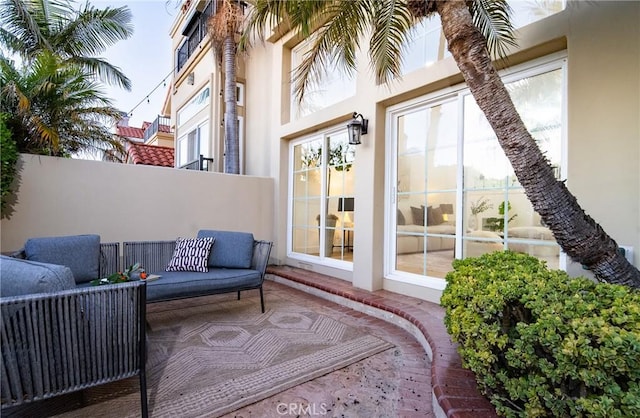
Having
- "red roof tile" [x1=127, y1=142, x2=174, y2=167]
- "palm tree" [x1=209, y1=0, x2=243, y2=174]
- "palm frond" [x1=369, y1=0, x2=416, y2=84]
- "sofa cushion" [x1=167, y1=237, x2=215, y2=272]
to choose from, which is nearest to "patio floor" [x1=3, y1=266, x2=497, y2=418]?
"sofa cushion" [x1=167, y1=237, x2=215, y2=272]

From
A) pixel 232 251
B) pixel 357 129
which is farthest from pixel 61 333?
pixel 357 129

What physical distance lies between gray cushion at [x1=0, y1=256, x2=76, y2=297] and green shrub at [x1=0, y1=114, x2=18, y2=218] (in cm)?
263

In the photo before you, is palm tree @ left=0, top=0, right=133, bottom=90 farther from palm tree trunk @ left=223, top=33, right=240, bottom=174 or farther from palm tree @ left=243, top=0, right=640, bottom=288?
palm tree @ left=243, top=0, right=640, bottom=288

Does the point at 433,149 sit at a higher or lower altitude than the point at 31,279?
higher

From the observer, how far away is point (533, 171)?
6.44 ft

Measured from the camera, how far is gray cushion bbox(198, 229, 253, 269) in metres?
4.27

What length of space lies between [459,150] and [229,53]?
18.0ft

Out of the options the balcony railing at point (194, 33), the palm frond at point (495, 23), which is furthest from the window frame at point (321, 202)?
the balcony railing at point (194, 33)

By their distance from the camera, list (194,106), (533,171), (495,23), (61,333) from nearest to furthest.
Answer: (61,333), (533,171), (495,23), (194,106)

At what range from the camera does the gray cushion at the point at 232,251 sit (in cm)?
427

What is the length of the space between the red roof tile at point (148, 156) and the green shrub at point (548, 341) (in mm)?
10289

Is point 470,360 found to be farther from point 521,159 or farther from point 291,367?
point 291,367

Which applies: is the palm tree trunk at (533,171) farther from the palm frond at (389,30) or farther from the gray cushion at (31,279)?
the gray cushion at (31,279)

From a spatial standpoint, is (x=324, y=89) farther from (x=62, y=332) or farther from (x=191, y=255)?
(x=62, y=332)
